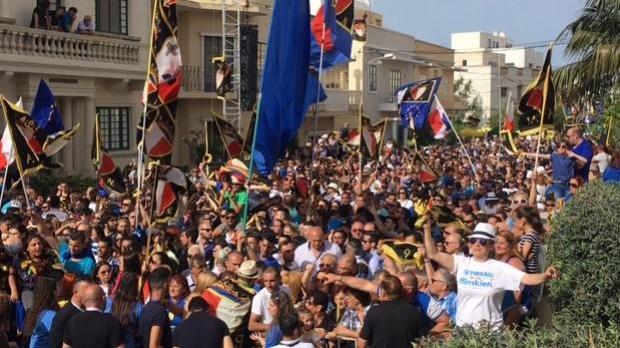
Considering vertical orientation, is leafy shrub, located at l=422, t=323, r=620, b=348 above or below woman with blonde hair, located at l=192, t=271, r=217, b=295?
above

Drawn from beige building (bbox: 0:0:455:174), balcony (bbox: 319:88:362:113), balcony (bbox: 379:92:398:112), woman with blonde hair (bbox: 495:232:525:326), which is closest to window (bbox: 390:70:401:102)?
balcony (bbox: 379:92:398:112)

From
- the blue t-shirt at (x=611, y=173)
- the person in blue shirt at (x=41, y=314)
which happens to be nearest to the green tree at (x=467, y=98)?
the blue t-shirt at (x=611, y=173)

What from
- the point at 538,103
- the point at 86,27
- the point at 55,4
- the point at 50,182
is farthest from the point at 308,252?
the point at 55,4

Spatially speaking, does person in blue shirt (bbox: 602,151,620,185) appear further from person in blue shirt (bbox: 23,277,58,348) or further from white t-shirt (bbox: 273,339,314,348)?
person in blue shirt (bbox: 23,277,58,348)

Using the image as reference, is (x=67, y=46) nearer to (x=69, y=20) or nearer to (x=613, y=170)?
(x=69, y=20)

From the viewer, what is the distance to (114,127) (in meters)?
28.2

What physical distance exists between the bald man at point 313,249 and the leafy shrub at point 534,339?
450 cm

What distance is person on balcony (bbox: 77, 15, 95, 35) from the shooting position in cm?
2478

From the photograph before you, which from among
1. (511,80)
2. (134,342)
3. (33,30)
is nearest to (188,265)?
(134,342)

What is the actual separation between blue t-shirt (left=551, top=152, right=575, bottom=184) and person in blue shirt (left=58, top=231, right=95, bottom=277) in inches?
281

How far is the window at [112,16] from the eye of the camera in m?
26.7

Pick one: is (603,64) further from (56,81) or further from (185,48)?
(185,48)

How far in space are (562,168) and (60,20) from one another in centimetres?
1524

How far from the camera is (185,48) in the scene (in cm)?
3275
